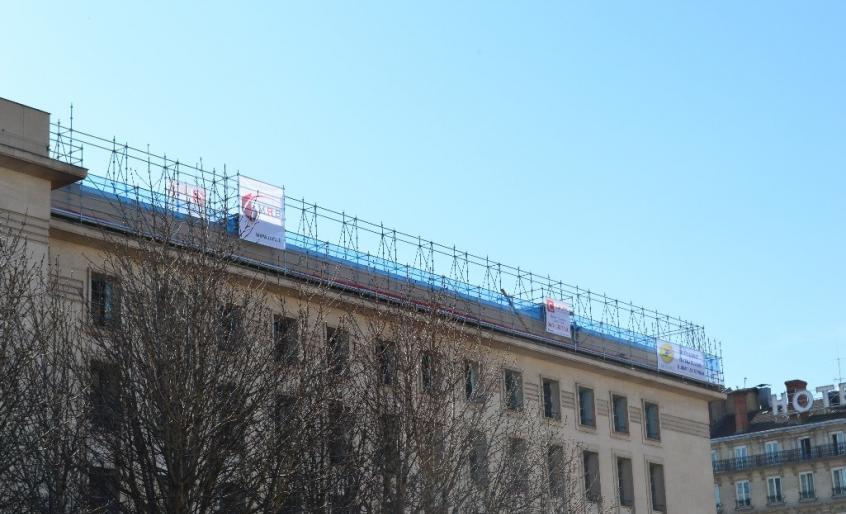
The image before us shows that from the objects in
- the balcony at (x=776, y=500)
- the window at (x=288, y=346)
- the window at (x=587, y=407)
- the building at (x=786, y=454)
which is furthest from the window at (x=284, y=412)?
the balcony at (x=776, y=500)

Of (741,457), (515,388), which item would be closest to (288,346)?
(515,388)

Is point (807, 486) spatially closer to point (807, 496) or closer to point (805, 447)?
point (807, 496)

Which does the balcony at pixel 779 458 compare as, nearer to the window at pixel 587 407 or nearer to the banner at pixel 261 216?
the window at pixel 587 407

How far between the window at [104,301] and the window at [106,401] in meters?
1.34

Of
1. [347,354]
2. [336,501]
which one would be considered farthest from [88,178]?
[336,501]

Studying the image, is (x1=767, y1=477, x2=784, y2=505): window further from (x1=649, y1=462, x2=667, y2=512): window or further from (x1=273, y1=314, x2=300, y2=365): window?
(x1=273, y1=314, x2=300, y2=365): window

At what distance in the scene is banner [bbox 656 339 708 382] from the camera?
7438 centimetres

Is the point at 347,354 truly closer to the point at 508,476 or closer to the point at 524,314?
the point at 508,476

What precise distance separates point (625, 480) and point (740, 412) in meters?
49.9

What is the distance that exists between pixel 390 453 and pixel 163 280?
9.66 meters

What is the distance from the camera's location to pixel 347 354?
45.8 metres

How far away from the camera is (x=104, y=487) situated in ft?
125

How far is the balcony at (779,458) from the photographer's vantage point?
363 feet

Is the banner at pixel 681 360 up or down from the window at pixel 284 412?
up
